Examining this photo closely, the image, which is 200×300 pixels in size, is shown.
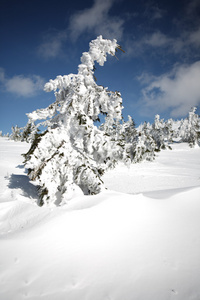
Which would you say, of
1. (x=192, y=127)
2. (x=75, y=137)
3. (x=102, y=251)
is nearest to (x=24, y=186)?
(x=75, y=137)

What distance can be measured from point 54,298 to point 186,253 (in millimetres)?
2220

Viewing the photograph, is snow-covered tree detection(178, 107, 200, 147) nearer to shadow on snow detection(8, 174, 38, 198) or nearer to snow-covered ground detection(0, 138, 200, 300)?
shadow on snow detection(8, 174, 38, 198)

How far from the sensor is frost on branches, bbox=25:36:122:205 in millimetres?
5199

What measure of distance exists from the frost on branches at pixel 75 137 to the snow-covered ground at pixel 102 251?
Result: 3.47 ft

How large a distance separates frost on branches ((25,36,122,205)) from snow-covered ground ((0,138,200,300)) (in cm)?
106

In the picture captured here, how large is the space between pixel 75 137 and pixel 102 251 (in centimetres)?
407

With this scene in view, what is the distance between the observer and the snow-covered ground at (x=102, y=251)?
83.0 inches

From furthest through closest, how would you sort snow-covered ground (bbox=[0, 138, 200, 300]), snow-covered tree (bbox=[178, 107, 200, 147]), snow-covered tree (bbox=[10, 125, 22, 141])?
snow-covered tree (bbox=[10, 125, 22, 141])
snow-covered tree (bbox=[178, 107, 200, 147])
snow-covered ground (bbox=[0, 138, 200, 300])

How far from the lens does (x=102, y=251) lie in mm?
2828

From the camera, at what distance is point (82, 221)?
11.3ft

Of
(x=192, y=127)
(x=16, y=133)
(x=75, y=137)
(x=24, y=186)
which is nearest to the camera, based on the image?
(x=75, y=137)

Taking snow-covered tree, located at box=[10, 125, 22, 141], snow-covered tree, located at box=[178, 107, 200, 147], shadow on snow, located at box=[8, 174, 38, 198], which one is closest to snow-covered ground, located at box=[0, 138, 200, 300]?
shadow on snow, located at box=[8, 174, 38, 198]

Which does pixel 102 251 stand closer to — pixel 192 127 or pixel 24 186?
pixel 24 186

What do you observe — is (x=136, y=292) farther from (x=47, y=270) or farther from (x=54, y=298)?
(x=47, y=270)
